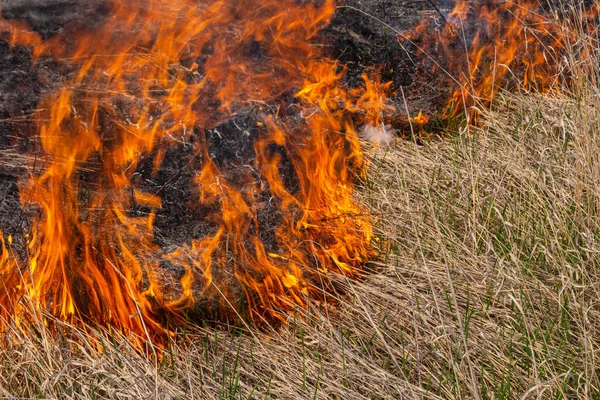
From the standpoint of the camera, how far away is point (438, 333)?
9.05ft

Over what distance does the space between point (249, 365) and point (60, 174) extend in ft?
3.55

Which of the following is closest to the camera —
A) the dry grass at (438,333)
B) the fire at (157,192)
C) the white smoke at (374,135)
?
the dry grass at (438,333)

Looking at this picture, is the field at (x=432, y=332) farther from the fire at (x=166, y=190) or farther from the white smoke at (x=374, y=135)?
the white smoke at (x=374, y=135)

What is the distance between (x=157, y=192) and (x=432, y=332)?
4.11 ft

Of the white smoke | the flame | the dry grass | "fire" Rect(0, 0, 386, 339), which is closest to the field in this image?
the dry grass

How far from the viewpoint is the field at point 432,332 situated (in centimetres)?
255

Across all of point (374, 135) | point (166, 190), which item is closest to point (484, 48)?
point (374, 135)

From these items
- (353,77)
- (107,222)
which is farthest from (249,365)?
(353,77)

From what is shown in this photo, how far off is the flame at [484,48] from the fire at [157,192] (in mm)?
1516

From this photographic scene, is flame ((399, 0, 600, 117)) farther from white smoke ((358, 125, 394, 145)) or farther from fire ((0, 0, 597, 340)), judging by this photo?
fire ((0, 0, 597, 340))

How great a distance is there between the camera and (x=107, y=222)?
3092 millimetres

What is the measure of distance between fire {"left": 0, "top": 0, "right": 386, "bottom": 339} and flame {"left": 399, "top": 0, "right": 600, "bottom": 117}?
4.97ft

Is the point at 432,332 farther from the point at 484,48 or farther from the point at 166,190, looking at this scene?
the point at 484,48

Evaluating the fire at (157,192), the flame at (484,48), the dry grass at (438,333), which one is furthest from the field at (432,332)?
the flame at (484,48)
